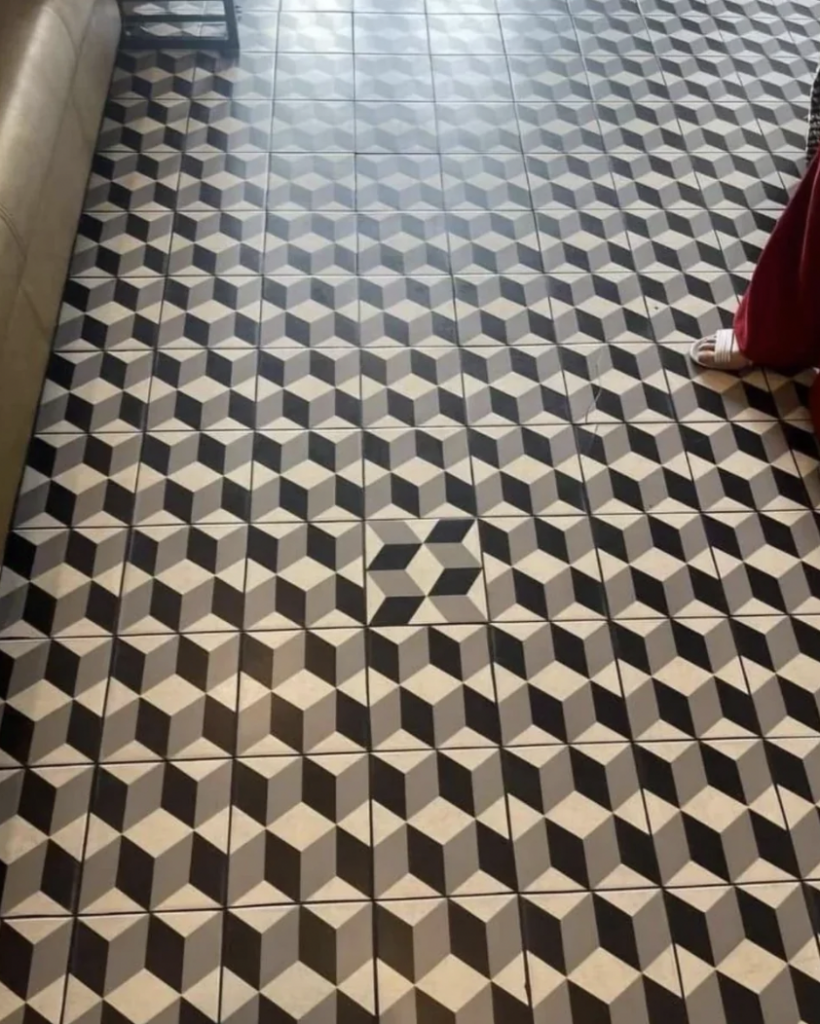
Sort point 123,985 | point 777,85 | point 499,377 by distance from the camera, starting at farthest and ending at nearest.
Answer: point 777,85 → point 499,377 → point 123,985

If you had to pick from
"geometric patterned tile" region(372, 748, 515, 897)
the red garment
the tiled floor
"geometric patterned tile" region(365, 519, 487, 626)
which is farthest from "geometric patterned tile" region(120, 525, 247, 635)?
the red garment

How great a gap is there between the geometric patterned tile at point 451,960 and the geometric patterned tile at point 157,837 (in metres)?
0.28


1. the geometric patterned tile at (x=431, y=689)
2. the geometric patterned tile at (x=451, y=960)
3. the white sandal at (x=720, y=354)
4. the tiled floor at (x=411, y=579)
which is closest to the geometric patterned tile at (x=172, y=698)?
the tiled floor at (x=411, y=579)

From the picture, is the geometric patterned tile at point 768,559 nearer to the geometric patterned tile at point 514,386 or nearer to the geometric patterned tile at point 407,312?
the geometric patterned tile at point 514,386

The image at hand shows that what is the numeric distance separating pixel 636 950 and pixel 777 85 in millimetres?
2377

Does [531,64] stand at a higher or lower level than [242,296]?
higher

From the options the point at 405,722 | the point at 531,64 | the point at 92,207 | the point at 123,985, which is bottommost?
the point at 123,985

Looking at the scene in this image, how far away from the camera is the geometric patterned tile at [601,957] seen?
59.8 inches

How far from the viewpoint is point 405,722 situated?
1.75 meters

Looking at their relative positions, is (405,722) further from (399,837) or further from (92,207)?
(92,207)

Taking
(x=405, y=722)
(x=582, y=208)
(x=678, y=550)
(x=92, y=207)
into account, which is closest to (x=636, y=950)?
(x=405, y=722)

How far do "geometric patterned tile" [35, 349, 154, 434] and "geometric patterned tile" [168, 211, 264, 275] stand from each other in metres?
0.30

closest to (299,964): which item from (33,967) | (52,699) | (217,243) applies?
(33,967)

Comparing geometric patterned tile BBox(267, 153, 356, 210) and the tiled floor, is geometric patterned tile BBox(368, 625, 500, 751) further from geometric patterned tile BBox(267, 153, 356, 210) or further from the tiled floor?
geometric patterned tile BBox(267, 153, 356, 210)
